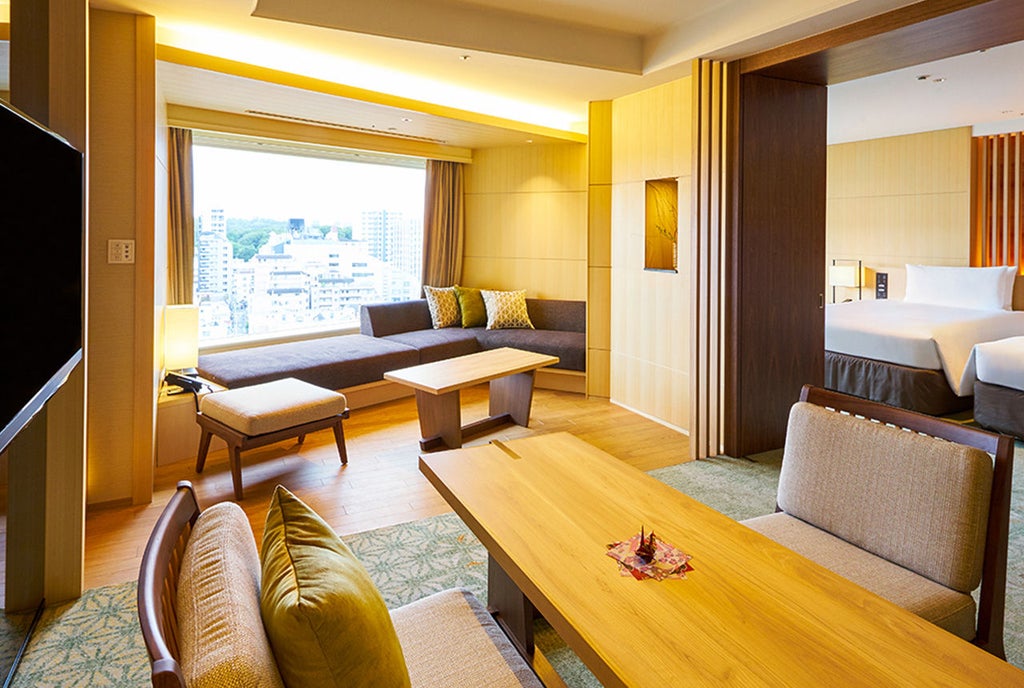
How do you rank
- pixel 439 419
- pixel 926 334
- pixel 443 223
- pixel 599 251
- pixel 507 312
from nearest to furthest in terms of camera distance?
1. pixel 439 419
2. pixel 926 334
3. pixel 599 251
4. pixel 507 312
5. pixel 443 223

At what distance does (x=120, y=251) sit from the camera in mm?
2979

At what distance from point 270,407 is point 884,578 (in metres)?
2.95

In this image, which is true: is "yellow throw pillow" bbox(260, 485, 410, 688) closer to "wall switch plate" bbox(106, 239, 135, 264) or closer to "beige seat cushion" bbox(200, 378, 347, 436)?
"beige seat cushion" bbox(200, 378, 347, 436)

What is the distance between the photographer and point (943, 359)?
4555 mm

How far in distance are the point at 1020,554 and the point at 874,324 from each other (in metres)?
2.93

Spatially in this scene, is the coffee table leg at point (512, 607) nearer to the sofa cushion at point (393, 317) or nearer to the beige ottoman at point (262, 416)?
the beige ottoman at point (262, 416)

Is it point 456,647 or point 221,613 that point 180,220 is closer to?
point 456,647

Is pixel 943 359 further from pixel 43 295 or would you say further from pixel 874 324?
pixel 43 295

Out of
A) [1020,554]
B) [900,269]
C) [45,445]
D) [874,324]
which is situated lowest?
[1020,554]

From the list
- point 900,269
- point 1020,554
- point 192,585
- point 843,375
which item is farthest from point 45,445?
point 900,269

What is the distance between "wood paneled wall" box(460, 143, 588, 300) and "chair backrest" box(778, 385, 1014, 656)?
14.8ft

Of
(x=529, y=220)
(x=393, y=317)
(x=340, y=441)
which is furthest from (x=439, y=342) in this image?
(x=340, y=441)

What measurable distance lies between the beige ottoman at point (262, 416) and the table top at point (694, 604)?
188 cm

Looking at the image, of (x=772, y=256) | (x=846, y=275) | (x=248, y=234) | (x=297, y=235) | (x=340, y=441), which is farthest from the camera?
(x=846, y=275)
